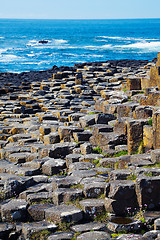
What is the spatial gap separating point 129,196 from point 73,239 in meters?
1.14

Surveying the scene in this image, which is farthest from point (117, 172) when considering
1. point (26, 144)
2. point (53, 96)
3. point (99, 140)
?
point (53, 96)

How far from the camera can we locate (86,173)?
8172 millimetres

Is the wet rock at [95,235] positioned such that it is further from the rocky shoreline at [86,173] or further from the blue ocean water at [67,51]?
the blue ocean water at [67,51]

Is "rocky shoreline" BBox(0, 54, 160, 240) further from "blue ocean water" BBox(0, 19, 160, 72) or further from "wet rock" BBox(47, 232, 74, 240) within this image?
"blue ocean water" BBox(0, 19, 160, 72)

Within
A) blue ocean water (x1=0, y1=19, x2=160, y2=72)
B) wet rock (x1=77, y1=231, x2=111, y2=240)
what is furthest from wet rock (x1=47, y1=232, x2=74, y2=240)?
blue ocean water (x1=0, y1=19, x2=160, y2=72)

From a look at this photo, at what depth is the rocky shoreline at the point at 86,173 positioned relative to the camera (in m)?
6.23

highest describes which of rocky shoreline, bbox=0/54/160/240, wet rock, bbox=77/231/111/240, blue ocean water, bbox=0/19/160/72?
blue ocean water, bbox=0/19/160/72

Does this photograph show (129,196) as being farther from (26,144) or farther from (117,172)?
(26,144)

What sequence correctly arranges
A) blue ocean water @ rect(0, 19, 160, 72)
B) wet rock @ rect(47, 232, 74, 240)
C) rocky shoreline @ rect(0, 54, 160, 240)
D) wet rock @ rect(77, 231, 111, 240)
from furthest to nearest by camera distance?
blue ocean water @ rect(0, 19, 160, 72) → rocky shoreline @ rect(0, 54, 160, 240) → wet rock @ rect(47, 232, 74, 240) → wet rock @ rect(77, 231, 111, 240)

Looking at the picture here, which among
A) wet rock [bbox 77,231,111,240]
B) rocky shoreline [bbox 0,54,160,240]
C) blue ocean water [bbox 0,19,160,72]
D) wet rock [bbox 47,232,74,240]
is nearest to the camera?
wet rock [bbox 77,231,111,240]

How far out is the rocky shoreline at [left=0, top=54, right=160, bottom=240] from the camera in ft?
20.4

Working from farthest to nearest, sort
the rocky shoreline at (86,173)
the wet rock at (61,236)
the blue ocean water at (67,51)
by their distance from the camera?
1. the blue ocean water at (67,51)
2. the rocky shoreline at (86,173)
3. the wet rock at (61,236)

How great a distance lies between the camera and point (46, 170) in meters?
9.02

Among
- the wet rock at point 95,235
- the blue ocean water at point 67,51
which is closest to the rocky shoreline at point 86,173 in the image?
the wet rock at point 95,235
